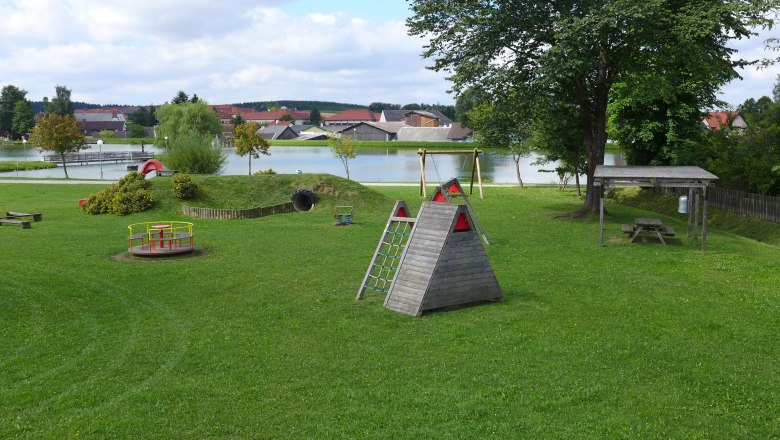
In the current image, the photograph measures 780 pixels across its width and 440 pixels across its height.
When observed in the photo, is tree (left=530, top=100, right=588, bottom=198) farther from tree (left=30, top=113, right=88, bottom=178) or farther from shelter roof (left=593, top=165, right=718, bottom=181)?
tree (left=30, top=113, right=88, bottom=178)

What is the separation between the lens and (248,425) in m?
7.65

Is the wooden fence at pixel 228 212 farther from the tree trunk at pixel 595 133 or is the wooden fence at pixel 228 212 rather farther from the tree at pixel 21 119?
the tree at pixel 21 119

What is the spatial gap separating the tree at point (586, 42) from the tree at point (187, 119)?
48.5 meters

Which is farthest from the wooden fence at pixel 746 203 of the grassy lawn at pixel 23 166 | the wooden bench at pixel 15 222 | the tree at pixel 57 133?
the grassy lawn at pixel 23 166

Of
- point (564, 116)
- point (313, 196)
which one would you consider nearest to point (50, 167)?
point (313, 196)

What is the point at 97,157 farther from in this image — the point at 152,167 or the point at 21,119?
the point at 152,167

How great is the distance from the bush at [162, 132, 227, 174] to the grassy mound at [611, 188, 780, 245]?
87.6 feet

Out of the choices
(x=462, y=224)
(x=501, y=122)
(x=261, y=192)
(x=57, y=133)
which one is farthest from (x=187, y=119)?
(x=462, y=224)

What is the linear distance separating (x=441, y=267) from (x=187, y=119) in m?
64.1

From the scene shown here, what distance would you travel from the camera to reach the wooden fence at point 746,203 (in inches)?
1030

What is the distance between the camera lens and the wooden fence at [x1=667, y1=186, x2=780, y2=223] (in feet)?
85.9

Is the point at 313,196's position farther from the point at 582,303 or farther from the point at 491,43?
the point at 582,303

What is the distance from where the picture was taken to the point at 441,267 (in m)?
12.6

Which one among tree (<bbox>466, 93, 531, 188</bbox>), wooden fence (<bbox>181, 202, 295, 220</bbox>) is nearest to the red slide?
wooden fence (<bbox>181, 202, 295, 220</bbox>)
